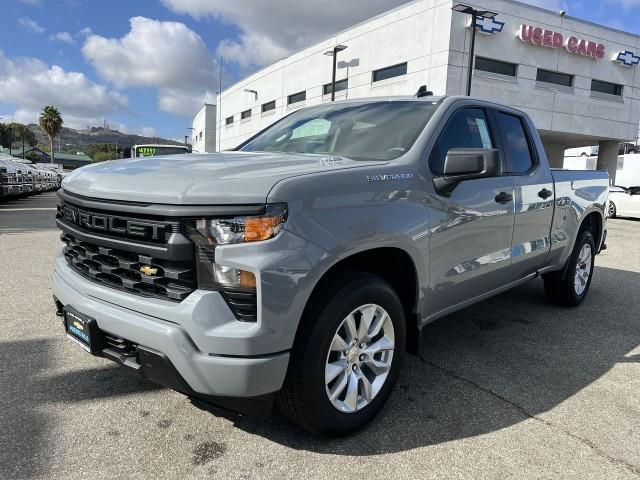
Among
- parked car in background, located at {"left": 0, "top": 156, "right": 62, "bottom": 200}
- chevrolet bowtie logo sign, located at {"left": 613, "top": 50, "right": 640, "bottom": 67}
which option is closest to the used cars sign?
chevrolet bowtie logo sign, located at {"left": 613, "top": 50, "right": 640, "bottom": 67}

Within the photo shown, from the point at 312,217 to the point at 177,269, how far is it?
2.05ft

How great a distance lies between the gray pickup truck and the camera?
2045mm

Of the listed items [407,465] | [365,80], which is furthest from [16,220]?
[365,80]

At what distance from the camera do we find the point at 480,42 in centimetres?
2308

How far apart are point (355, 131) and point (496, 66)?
23.5 metres

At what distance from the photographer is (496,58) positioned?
77.4ft

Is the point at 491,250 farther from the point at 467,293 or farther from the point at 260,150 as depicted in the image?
Answer: the point at 260,150

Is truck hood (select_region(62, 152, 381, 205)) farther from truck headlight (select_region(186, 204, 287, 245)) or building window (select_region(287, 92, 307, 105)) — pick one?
building window (select_region(287, 92, 307, 105))

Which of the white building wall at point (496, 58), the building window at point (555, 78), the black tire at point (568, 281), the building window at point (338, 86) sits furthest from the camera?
the building window at point (338, 86)

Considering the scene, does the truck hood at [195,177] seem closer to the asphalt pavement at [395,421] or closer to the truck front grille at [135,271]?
the truck front grille at [135,271]

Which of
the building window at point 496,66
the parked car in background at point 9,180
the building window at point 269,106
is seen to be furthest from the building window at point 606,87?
the parked car in background at point 9,180

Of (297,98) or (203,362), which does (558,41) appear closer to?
(297,98)

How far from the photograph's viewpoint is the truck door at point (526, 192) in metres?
3.78

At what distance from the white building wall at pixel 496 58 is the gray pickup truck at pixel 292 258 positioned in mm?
21051
